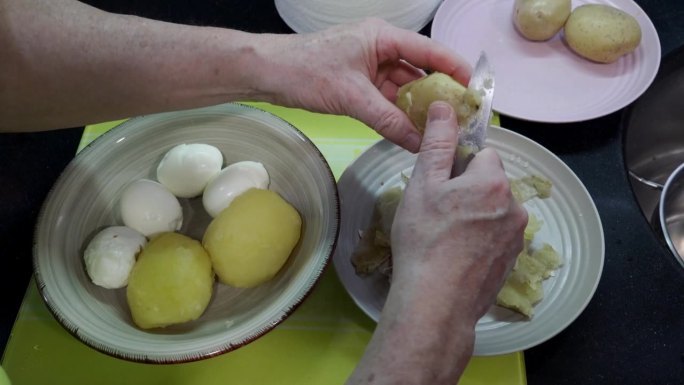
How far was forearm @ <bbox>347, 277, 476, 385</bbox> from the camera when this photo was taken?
50cm

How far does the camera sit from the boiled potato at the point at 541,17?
38.8 inches

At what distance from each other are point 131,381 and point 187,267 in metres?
0.17

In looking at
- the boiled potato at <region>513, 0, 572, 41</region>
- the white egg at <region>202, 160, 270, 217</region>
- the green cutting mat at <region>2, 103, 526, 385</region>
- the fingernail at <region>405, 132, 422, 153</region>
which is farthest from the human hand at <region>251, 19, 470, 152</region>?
the boiled potato at <region>513, 0, 572, 41</region>

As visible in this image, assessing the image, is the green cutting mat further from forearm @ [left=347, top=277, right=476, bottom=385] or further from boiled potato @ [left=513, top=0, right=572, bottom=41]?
boiled potato @ [left=513, top=0, right=572, bottom=41]

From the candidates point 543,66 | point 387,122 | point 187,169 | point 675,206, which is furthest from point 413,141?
point 675,206

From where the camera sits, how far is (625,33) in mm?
959

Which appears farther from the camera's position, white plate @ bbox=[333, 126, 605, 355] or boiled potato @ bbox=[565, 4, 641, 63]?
boiled potato @ bbox=[565, 4, 641, 63]

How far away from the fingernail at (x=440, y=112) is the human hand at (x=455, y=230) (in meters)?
0.02

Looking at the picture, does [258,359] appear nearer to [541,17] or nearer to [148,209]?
[148,209]

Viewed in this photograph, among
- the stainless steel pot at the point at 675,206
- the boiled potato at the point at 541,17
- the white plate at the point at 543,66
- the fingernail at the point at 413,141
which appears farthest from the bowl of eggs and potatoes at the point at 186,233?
the stainless steel pot at the point at 675,206

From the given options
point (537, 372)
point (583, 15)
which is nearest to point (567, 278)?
point (537, 372)

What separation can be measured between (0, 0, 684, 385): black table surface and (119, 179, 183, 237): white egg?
225mm

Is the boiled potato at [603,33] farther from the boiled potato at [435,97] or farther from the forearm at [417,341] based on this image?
the forearm at [417,341]

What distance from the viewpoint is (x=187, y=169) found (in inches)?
30.0
